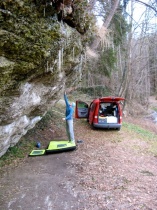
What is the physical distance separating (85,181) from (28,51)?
361cm

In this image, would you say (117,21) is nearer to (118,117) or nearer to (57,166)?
(118,117)

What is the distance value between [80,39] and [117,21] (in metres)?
11.0

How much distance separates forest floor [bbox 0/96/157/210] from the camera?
14.8ft

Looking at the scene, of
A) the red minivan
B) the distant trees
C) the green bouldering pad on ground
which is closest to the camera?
the green bouldering pad on ground

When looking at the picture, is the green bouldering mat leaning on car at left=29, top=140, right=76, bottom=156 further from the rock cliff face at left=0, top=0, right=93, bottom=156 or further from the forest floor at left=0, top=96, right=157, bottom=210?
the rock cliff face at left=0, top=0, right=93, bottom=156

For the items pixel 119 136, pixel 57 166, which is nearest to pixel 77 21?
pixel 57 166

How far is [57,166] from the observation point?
6566mm

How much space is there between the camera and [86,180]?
5.52 m

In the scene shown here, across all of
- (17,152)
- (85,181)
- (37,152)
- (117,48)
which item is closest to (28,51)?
(85,181)

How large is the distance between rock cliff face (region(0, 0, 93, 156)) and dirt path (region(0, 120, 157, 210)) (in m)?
1.44

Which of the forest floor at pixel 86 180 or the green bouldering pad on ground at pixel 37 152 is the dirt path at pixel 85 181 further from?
the green bouldering pad on ground at pixel 37 152

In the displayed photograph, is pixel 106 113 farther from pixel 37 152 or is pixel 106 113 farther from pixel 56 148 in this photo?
pixel 37 152

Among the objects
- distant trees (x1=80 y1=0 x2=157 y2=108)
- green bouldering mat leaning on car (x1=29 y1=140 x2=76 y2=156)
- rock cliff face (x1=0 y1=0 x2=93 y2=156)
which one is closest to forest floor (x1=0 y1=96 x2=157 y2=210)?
green bouldering mat leaning on car (x1=29 y1=140 x2=76 y2=156)

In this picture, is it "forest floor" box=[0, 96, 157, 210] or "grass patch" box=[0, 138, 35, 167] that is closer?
"forest floor" box=[0, 96, 157, 210]
